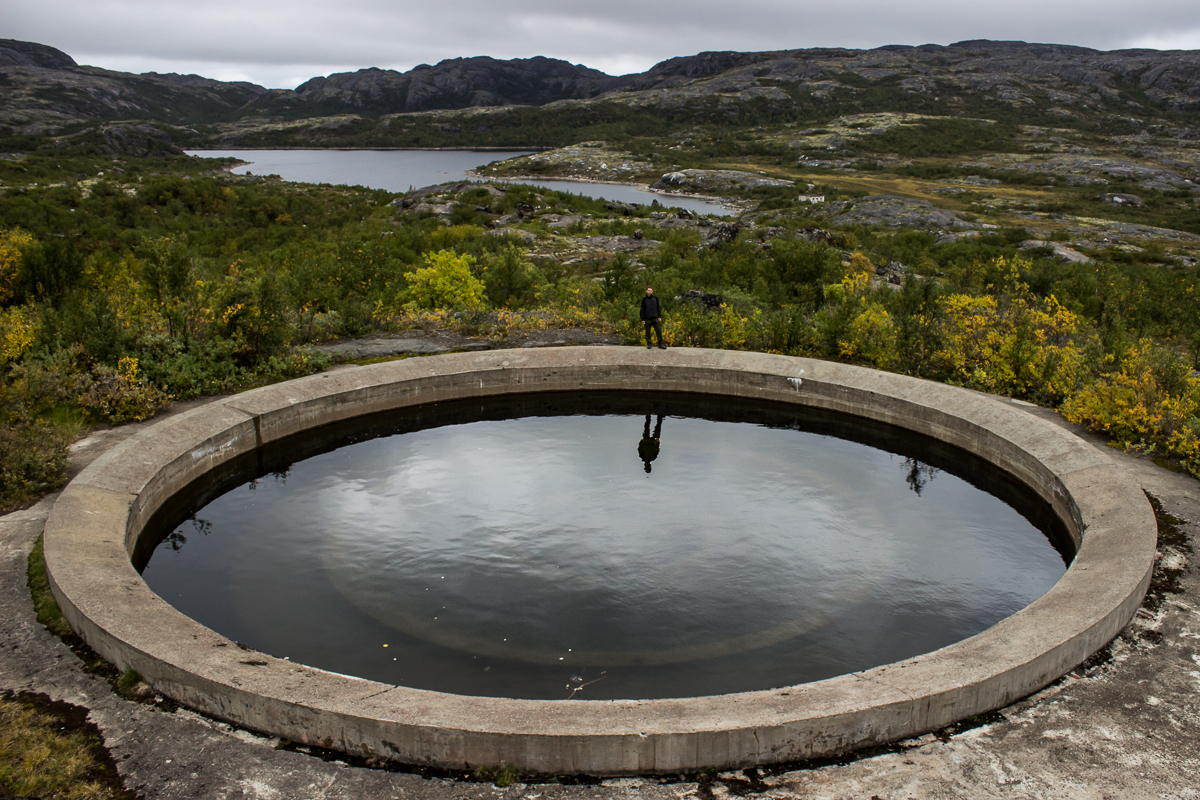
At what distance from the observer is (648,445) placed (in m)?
11.7

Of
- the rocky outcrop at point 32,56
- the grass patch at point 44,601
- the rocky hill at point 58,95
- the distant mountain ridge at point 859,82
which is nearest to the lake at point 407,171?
the rocky hill at point 58,95

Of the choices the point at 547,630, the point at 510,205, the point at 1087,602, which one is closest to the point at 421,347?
the point at 547,630

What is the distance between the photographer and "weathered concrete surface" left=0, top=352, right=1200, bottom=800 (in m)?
4.77

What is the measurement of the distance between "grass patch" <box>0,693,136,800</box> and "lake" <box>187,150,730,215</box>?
168 ft

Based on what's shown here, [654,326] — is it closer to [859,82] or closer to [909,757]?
[909,757]

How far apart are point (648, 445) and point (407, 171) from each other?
91.0 m

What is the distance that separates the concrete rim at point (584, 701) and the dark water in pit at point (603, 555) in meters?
0.66

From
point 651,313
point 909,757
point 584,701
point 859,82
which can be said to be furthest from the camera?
point 859,82

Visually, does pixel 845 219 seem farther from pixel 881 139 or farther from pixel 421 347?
pixel 881 139

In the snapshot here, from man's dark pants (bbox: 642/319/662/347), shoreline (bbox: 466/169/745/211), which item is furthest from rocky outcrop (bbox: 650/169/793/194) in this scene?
man's dark pants (bbox: 642/319/662/347)

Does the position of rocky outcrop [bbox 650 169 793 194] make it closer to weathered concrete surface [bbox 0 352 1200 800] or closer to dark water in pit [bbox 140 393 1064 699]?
dark water in pit [bbox 140 393 1064 699]

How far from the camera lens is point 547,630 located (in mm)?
6906

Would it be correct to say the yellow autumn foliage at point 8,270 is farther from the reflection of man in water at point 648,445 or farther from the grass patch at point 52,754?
the grass patch at point 52,754

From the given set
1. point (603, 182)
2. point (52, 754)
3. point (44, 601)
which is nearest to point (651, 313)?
point (44, 601)
